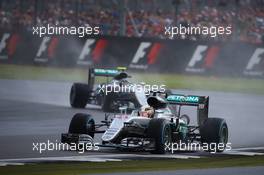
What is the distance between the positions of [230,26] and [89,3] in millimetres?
5858

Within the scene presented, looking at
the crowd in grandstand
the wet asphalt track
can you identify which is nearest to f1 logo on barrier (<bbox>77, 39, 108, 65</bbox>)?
the crowd in grandstand

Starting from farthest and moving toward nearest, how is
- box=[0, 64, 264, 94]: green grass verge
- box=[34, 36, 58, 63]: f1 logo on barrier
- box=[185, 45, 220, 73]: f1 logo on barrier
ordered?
1. box=[34, 36, 58, 63]: f1 logo on barrier
2. box=[185, 45, 220, 73]: f1 logo on barrier
3. box=[0, 64, 264, 94]: green grass verge

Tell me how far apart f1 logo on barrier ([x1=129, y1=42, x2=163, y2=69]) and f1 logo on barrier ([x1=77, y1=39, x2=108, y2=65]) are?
1320 millimetres

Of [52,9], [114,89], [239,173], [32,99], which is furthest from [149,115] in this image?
[52,9]

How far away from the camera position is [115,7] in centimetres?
4322

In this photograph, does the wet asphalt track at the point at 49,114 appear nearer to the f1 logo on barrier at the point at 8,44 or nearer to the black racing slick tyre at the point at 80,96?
the black racing slick tyre at the point at 80,96

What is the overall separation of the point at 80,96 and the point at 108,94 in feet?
4.83

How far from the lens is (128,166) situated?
1581 centimetres

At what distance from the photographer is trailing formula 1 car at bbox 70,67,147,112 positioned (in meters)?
25.1

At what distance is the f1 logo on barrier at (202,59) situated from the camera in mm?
39250

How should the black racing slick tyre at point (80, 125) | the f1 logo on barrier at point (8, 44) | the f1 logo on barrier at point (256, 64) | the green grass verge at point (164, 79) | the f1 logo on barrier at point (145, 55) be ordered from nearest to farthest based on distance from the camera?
the black racing slick tyre at point (80, 125) < the green grass verge at point (164, 79) < the f1 logo on barrier at point (256, 64) < the f1 logo on barrier at point (145, 55) < the f1 logo on barrier at point (8, 44)
